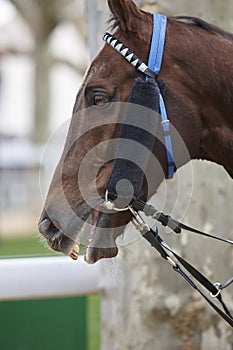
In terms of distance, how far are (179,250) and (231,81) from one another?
1.35 metres

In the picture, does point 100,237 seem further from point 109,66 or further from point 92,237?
point 109,66

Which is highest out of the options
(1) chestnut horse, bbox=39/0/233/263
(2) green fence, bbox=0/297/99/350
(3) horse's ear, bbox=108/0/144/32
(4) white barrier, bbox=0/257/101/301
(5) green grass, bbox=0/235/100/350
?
(3) horse's ear, bbox=108/0/144/32

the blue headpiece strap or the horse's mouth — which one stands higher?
the blue headpiece strap

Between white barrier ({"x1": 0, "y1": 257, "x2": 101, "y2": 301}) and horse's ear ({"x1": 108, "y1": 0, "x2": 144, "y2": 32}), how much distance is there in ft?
4.96

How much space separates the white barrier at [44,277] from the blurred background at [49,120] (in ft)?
0.57

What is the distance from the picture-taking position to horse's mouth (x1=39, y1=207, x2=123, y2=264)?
252 centimetres

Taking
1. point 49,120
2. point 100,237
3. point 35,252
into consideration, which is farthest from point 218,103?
point 49,120

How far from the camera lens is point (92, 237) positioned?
2549mm

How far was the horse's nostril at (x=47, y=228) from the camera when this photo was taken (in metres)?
2.51

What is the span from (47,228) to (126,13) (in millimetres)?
747

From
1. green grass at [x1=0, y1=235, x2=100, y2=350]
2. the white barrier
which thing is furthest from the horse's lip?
green grass at [x1=0, y1=235, x2=100, y2=350]

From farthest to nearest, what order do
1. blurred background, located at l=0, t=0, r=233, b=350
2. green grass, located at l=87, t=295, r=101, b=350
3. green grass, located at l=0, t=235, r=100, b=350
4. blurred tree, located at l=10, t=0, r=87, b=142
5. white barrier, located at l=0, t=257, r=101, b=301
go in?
1. blurred tree, located at l=10, t=0, r=87, b=142
2. green grass, located at l=0, t=235, r=100, b=350
3. green grass, located at l=87, t=295, r=101, b=350
4. blurred background, located at l=0, t=0, r=233, b=350
5. white barrier, located at l=0, t=257, r=101, b=301

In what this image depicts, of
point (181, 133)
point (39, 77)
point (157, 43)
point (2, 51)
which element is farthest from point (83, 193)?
point (2, 51)

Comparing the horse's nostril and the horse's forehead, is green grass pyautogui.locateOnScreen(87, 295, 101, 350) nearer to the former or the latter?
the horse's nostril
